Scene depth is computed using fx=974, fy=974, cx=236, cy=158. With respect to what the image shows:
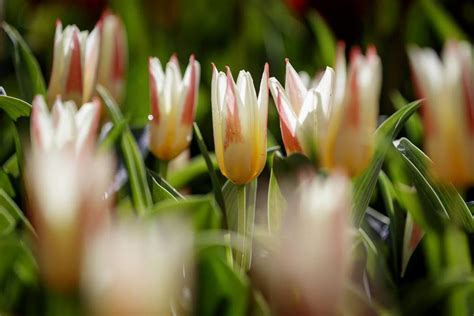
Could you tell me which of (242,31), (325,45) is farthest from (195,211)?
(242,31)

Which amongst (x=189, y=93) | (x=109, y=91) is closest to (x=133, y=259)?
(x=189, y=93)

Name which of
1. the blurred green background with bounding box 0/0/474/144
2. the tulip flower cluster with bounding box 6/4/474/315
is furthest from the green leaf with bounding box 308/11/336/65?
the tulip flower cluster with bounding box 6/4/474/315

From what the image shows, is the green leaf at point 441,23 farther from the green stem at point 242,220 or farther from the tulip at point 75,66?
the green stem at point 242,220

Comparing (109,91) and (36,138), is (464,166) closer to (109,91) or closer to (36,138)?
(36,138)

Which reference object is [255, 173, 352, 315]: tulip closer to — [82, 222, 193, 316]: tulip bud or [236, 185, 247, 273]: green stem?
[82, 222, 193, 316]: tulip bud

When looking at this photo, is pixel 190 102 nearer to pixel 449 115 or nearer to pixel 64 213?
pixel 449 115

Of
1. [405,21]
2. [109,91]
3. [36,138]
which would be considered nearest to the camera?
[36,138]
